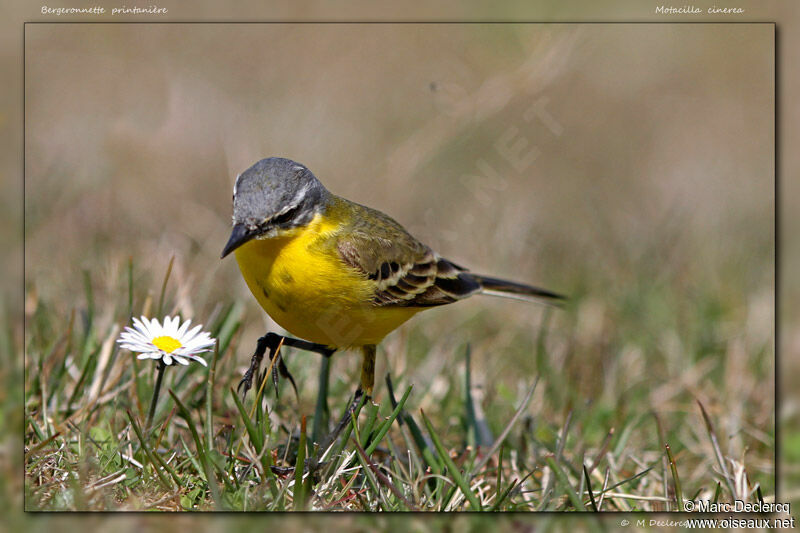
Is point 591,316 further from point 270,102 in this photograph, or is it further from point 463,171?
point 270,102

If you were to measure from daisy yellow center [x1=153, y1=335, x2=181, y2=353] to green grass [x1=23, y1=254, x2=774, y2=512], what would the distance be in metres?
0.19

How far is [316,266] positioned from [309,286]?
0.40 feet

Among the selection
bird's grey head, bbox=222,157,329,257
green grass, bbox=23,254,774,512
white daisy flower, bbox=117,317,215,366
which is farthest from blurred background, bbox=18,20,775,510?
bird's grey head, bbox=222,157,329,257

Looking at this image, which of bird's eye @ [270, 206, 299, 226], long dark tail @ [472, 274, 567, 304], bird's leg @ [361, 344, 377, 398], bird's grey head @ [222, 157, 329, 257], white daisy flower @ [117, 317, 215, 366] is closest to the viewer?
white daisy flower @ [117, 317, 215, 366]

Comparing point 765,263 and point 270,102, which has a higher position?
point 270,102

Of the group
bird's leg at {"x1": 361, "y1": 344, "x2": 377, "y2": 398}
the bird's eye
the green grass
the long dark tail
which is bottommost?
the green grass

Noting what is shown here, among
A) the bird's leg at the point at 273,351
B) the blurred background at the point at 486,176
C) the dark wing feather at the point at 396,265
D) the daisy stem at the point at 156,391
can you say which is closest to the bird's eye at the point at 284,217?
the dark wing feather at the point at 396,265

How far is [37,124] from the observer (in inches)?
311

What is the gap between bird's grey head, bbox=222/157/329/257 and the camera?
3850 mm

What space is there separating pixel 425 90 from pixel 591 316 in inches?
107

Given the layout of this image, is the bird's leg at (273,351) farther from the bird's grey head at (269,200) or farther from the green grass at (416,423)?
the bird's grey head at (269,200)

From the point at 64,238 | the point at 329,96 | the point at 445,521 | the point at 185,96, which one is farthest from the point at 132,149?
the point at 445,521

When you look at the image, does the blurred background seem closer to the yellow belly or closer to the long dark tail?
the long dark tail

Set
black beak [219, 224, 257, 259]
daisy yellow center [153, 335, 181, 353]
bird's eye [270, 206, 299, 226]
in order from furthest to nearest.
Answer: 1. bird's eye [270, 206, 299, 226]
2. black beak [219, 224, 257, 259]
3. daisy yellow center [153, 335, 181, 353]
